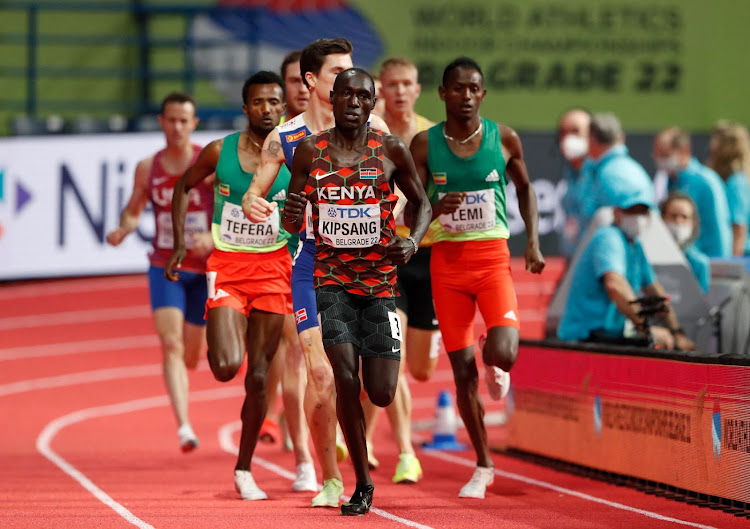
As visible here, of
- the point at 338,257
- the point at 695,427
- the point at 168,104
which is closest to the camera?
the point at 338,257

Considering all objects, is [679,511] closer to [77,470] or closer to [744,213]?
[77,470]

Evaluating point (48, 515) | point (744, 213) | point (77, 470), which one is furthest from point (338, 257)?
point (744, 213)

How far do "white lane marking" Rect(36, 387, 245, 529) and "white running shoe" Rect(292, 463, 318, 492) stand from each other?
45.3 inches

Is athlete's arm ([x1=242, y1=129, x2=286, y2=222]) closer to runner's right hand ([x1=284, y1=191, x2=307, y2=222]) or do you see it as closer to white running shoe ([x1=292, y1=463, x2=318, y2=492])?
runner's right hand ([x1=284, y1=191, x2=307, y2=222])

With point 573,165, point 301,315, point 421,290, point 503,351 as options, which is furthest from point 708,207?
point 301,315

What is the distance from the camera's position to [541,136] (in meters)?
19.3

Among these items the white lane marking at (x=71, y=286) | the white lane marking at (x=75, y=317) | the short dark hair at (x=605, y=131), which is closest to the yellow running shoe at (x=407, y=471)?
the short dark hair at (x=605, y=131)

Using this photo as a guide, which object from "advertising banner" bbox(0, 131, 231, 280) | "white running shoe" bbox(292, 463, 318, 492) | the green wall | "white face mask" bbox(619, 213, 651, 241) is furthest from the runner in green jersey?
Answer: the green wall

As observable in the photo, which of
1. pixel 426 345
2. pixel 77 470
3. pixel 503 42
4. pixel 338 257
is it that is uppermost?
pixel 503 42

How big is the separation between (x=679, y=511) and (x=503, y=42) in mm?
14487

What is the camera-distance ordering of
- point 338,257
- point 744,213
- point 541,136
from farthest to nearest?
point 541,136 < point 744,213 < point 338,257

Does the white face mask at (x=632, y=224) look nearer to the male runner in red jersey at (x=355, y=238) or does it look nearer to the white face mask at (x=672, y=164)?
the male runner in red jersey at (x=355, y=238)

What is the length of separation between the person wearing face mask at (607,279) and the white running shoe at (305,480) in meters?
2.39

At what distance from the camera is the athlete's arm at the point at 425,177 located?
788 centimetres
